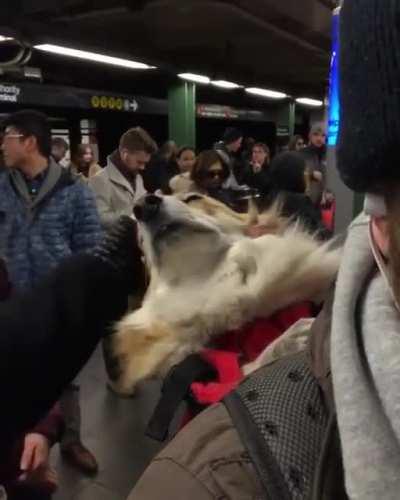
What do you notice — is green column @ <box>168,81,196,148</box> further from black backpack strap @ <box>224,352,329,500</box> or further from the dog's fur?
black backpack strap @ <box>224,352,329,500</box>

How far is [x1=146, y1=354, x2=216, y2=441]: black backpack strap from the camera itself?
1.18 m

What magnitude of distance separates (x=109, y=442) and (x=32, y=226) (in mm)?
1220

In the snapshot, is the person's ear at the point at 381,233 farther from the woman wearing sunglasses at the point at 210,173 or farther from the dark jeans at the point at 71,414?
the woman wearing sunglasses at the point at 210,173

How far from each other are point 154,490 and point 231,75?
424 inches

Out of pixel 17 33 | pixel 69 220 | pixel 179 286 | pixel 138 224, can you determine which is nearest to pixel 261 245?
pixel 179 286

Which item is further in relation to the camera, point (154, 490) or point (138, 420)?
point (138, 420)

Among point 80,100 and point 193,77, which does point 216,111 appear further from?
point 80,100

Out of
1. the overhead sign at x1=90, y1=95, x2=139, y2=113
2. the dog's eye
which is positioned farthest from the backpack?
the overhead sign at x1=90, y1=95, x2=139, y2=113

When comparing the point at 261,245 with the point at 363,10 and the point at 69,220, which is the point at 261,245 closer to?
the point at 363,10

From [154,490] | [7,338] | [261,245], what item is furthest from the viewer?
[261,245]

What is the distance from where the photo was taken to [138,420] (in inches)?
129

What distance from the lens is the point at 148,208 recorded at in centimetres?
149

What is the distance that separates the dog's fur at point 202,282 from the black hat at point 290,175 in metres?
1.79

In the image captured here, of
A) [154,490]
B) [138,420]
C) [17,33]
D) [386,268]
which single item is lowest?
[138,420]
